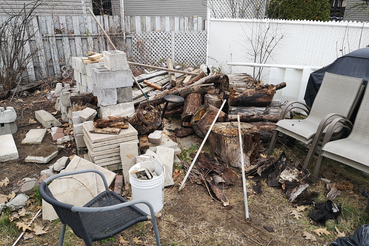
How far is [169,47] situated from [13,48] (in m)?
4.88

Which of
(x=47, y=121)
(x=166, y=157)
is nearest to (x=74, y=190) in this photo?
(x=166, y=157)

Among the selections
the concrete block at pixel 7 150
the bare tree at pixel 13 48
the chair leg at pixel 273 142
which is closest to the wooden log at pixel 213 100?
the chair leg at pixel 273 142

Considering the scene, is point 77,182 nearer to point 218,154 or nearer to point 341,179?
point 218,154

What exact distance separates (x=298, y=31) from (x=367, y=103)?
11.2ft

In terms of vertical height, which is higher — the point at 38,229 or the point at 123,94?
the point at 123,94

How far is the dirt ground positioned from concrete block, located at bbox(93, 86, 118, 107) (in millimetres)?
1328

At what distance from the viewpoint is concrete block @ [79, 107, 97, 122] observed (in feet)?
14.2

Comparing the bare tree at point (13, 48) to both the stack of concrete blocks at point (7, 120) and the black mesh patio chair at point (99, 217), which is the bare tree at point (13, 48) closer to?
the stack of concrete blocks at point (7, 120)

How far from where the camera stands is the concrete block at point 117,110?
4547 mm

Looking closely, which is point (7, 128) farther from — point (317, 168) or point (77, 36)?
point (317, 168)

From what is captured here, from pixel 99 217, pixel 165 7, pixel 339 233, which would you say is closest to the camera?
pixel 99 217

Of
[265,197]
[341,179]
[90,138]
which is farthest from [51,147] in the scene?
[341,179]

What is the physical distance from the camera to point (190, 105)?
520cm

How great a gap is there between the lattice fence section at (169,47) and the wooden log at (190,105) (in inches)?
180
